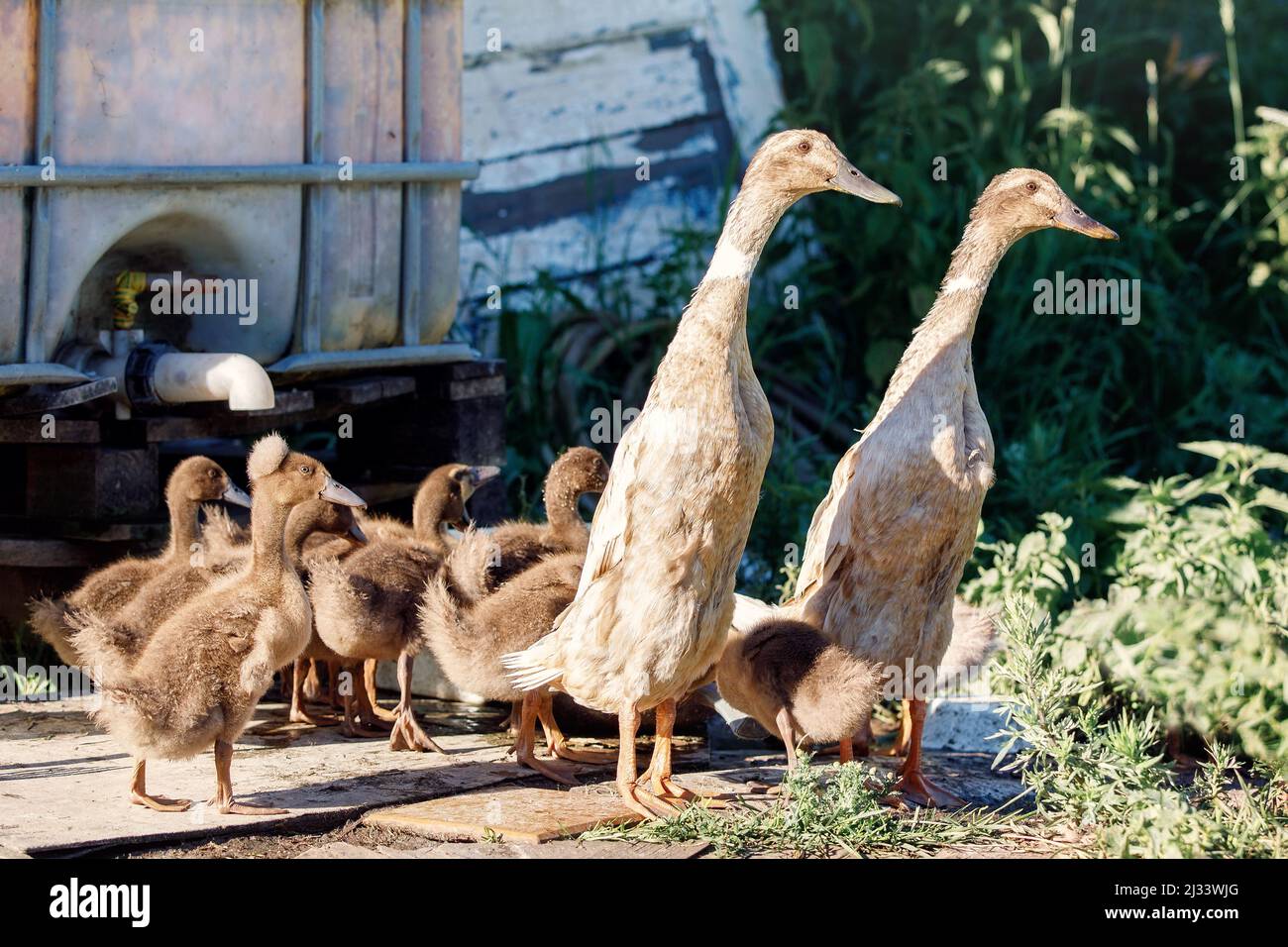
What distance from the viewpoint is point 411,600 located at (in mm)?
6082

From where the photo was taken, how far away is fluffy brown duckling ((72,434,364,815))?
4992 millimetres

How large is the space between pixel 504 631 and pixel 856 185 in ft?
6.37

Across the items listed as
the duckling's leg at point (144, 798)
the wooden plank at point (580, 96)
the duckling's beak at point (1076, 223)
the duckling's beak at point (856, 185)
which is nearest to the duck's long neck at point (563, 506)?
the duckling's beak at point (856, 185)

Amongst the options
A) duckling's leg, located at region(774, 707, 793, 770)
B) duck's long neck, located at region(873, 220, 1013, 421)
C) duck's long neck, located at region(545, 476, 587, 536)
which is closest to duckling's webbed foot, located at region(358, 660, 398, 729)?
duck's long neck, located at region(545, 476, 587, 536)

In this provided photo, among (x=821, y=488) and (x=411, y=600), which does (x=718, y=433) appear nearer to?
(x=411, y=600)

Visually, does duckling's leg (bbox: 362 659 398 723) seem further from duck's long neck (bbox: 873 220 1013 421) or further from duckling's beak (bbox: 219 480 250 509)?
duck's long neck (bbox: 873 220 1013 421)

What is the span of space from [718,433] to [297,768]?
1884 mm

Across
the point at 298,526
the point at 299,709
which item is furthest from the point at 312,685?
the point at 298,526

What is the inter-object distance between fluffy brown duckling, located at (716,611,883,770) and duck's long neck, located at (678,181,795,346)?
1085mm

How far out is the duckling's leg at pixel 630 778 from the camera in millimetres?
5145

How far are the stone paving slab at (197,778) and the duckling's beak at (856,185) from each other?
2255 mm

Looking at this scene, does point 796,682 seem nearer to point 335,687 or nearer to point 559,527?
point 559,527

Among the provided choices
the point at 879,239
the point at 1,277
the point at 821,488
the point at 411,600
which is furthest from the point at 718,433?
the point at 879,239

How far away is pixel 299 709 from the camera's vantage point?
634cm
